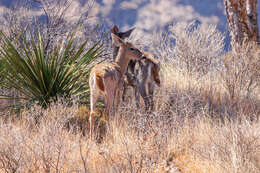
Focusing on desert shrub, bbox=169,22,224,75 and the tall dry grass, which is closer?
the tall dry grass

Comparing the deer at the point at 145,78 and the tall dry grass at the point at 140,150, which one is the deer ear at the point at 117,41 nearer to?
the deer at the point at 145,78

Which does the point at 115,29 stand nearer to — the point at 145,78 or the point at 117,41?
the point at 117,41

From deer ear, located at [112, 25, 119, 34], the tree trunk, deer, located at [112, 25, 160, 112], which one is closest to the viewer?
deer, located at [112, 25, 160, 112]

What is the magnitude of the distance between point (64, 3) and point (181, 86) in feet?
13.8

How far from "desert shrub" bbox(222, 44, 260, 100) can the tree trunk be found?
6.78ft

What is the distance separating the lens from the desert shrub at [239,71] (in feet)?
22.1

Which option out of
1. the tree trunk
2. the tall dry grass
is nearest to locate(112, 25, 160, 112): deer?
the tall dry grass

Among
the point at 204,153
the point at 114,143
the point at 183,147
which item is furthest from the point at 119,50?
the point at 204,153

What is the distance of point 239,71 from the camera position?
6746 mm

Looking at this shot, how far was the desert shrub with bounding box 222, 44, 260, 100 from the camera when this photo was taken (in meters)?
6.73

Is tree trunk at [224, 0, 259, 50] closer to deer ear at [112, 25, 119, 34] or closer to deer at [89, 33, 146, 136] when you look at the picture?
deer ear at [112, 25, 119, 34]

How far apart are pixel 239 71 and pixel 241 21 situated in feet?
11.0

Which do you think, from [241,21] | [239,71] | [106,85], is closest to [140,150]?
[106,85]

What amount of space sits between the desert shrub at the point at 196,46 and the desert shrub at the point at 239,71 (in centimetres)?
272
